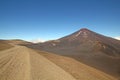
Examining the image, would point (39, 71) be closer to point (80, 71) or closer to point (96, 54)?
point (80, 71)

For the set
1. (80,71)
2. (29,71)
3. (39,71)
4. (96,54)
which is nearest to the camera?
(29,71)

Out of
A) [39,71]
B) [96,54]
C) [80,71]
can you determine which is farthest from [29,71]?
[96,54]

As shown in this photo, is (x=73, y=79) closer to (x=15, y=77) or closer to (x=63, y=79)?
(x=63, y=79)

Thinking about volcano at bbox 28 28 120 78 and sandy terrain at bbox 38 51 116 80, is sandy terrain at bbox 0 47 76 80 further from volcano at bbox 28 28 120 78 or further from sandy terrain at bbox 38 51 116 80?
volcano at bbox 28 28 120 78

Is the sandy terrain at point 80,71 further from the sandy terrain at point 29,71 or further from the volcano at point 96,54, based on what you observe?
the volcano at point 96,54

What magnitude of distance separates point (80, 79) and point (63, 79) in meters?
2.80

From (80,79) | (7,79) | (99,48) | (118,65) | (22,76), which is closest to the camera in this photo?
(7,79)

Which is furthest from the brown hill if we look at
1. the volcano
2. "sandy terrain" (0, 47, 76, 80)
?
the volcano

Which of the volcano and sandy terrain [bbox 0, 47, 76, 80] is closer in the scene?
sandy terrain [bbox 0, 47, 76, 80]

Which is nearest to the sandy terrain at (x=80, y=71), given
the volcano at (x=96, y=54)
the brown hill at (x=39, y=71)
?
the brown hill at (x=39, y=71)

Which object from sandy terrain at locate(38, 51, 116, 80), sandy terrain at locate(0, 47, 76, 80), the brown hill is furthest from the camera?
sandy terrain at locate(38, 51, 116, 80)

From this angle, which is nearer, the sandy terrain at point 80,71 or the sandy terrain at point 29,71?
the sandy terrain at point 29,71

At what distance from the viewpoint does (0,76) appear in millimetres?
14328

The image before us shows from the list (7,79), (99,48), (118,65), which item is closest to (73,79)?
(7,79)
